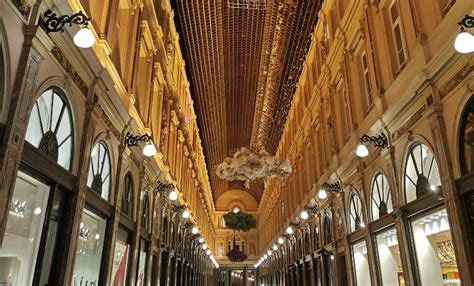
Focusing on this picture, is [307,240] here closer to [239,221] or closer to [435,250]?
[435,250]

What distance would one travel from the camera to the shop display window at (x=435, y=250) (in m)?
5.45

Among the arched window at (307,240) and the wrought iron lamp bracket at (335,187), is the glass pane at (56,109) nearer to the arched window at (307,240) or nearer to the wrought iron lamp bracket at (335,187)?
the wrought iron lamp bracket at (335,187)

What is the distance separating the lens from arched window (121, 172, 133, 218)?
7.96 meters

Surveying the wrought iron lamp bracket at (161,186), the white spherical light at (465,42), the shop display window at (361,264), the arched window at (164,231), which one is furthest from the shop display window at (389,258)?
the arched window at (164,231)

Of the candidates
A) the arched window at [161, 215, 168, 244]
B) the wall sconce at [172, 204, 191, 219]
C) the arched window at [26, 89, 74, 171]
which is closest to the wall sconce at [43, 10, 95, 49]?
the arched window at [26, 89, 74, 171]

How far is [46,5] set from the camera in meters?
4.15

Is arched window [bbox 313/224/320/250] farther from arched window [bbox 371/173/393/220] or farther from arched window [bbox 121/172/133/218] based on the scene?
arched window [bbox 121/172/133/218]

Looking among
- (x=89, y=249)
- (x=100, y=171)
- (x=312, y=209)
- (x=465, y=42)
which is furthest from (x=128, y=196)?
(x=312, y=209)

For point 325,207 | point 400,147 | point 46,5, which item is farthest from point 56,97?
point 325,207

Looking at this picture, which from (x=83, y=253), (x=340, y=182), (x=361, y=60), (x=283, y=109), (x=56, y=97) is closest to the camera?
(x=56, y=97)

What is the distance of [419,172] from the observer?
634 cm

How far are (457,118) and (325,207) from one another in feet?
26.0

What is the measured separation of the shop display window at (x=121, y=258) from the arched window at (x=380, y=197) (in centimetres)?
504

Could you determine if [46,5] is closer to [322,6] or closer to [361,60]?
[361,60]
